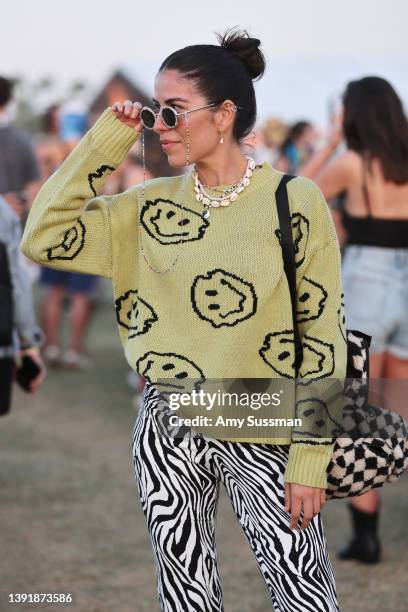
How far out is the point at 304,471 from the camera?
2455 millimetres

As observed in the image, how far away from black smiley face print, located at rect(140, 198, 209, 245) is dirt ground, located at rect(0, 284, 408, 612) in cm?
191

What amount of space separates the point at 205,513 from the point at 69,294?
6683mm

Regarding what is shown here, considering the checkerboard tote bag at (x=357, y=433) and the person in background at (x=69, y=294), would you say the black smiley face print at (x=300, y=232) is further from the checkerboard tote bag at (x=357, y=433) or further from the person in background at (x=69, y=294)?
the person in background at (x=69, y=294)

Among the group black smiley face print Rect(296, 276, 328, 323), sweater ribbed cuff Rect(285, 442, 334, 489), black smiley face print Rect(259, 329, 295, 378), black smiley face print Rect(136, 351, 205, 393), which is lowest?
sweater ribbed cuff Rect(285, 442, 334, 489)

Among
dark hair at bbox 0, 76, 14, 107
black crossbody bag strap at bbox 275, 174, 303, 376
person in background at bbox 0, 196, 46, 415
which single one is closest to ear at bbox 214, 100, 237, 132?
black crossbody bag strap at bbox 275, 174, 303, 376

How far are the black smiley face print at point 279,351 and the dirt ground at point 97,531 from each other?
1.70 metres

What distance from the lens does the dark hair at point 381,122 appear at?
423 cm

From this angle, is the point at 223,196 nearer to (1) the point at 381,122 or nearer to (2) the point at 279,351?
(2) the point at 279,351

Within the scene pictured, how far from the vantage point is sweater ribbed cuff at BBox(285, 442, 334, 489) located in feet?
8.05

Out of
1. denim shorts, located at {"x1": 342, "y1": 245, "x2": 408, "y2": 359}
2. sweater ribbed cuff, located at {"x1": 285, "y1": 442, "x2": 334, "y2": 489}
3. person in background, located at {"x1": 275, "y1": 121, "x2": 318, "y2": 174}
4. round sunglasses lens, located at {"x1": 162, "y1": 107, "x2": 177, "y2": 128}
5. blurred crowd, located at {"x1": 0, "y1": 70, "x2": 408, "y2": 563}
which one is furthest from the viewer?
person in background, located at {"x1": 275, "y1": 121, "x2": 318, "y2": 174}

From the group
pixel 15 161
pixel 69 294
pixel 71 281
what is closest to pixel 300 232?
pixel 15 161

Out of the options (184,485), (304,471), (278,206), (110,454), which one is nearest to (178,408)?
(184,485)

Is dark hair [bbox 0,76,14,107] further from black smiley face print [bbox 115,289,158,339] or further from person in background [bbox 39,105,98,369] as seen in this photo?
black smiley face print [bbox 115,289,158,339]

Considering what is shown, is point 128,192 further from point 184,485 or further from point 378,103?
point 378,103
